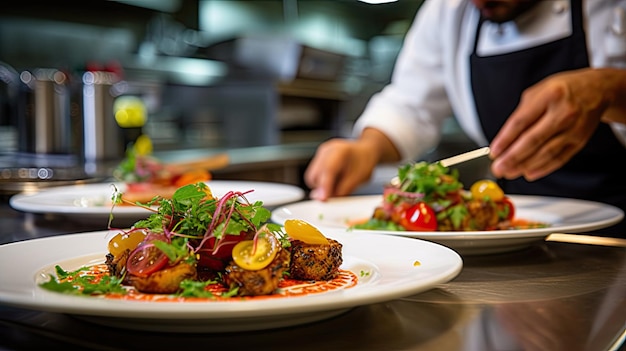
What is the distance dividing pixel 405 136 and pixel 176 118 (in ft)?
8.58

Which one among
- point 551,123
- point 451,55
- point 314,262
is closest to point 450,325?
point 314,262

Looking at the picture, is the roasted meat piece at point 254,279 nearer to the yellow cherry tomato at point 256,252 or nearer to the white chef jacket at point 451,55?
the yellow cherry tomato at point 256,252

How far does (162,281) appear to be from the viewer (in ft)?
2.18

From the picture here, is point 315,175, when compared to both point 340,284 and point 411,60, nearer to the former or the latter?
point 411,60

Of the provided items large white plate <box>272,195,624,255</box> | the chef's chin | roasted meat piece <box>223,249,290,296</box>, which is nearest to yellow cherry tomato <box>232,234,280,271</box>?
roasted meat piece <box>223,249,290,296</box>

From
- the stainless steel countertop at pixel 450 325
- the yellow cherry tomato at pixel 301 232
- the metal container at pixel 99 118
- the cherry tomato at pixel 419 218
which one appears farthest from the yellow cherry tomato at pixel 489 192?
the metal container at pixel 99 118

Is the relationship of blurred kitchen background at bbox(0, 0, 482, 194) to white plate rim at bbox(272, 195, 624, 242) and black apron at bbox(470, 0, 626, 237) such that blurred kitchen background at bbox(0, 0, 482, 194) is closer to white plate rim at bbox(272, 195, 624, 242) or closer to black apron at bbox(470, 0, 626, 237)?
white plate rim at bbox(272, 195, 624, 242)

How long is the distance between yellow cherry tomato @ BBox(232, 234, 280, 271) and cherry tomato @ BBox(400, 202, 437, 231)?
480mm

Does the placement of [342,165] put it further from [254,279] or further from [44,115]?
[44,115]

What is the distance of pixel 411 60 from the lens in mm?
2309

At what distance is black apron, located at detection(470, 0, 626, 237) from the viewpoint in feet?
6.01

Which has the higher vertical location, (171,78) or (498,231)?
(171,78)

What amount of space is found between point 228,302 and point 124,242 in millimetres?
258

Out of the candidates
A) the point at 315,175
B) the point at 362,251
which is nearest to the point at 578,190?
the point at 315,175
